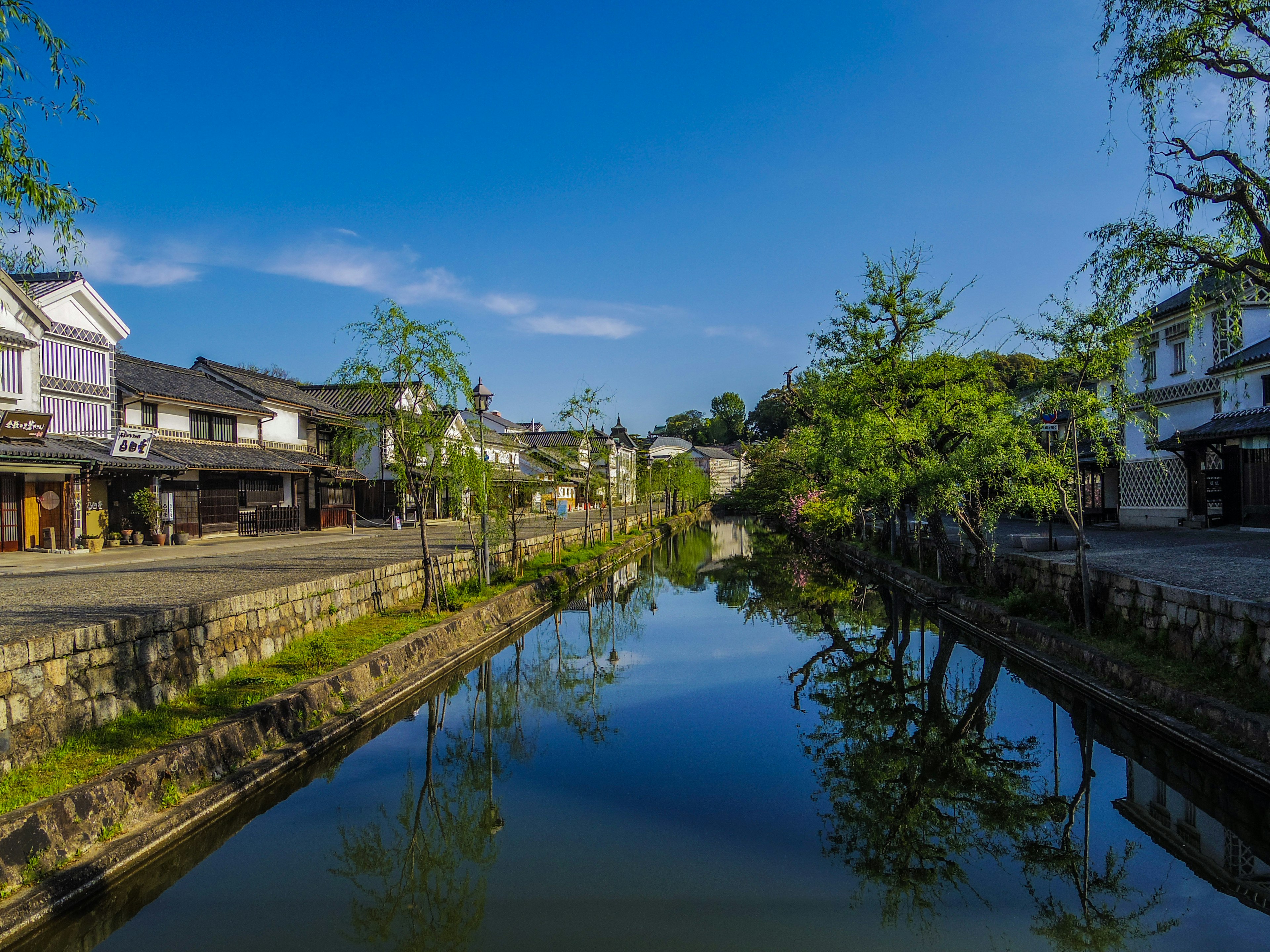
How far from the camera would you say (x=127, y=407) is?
25.8 metres

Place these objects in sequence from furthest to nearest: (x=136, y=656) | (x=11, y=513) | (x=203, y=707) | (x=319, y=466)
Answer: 1. (x=319, y=466)
2. (x=11, y=513)
3. (x=203, y=707)
4. (x=136, y=656)

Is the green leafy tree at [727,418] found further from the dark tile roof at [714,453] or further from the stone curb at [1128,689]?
the stone curb at [1128,689]

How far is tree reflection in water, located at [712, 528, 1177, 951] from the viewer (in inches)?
236

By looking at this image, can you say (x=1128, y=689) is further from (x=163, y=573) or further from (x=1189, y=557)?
(x=163, y=573)

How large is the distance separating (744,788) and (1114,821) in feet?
11.6

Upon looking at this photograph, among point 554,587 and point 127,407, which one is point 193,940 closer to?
point 554,587

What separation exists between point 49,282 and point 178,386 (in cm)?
544

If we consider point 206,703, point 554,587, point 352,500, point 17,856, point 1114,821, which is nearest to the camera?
point 17,856

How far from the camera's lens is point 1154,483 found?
1016 inches

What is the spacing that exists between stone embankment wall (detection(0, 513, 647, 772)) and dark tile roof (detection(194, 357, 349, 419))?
69.9 ft

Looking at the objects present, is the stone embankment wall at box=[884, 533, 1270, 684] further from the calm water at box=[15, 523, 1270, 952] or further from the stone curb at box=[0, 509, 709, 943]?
the stone curb at box=[0, 509, 709, 943]

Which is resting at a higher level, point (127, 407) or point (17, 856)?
point (127, 407)

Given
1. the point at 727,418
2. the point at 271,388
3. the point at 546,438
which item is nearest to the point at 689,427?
the point at 727,418

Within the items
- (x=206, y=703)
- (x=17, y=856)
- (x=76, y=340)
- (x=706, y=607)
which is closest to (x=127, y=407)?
(x=76, y=340)
